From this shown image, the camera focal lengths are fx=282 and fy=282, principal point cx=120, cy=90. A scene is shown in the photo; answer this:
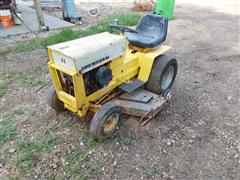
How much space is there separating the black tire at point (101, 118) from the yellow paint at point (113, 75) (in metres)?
0.16

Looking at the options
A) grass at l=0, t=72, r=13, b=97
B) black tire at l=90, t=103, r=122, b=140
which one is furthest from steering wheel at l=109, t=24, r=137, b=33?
grass at l=0, t=72, r=13, b=97

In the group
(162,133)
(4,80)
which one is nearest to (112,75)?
(162,133)

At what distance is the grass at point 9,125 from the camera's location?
10.0ft

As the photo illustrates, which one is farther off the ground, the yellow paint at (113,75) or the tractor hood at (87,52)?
the tractor hood at (87,52)

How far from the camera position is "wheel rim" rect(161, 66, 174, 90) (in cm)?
362

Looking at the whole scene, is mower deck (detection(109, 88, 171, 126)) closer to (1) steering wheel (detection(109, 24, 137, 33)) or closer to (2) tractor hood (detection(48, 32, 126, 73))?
(2) tractor hood (detection(48, 32, 126, 73))

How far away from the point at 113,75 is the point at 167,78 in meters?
0.96

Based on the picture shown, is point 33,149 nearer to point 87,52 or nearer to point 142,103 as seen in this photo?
point 87,52

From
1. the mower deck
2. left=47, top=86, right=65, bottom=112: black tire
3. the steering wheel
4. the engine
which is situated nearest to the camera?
the engine

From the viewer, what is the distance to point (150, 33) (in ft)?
11.7

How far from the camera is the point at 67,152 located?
111 inches

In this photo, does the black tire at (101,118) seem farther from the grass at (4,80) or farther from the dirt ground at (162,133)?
the grass at (4,80)

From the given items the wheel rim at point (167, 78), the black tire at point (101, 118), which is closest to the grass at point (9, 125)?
the black tire at point (101, 118)

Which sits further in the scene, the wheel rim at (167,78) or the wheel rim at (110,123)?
the wheel rim at (167,78)
